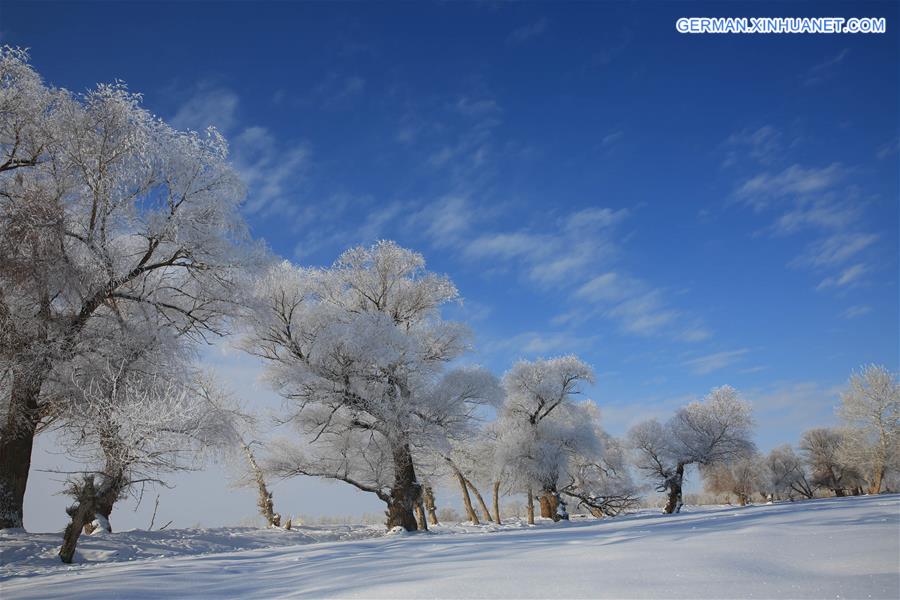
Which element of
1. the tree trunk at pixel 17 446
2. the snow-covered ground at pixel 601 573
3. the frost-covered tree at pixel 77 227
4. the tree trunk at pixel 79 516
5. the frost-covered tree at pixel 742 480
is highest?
the frost-covered tree at pixel 77 227

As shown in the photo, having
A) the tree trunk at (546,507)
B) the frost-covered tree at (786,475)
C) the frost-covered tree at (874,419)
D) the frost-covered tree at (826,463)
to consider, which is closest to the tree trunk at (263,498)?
the tree trunk at (546,507)

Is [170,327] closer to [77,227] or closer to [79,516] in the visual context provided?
[77,227]

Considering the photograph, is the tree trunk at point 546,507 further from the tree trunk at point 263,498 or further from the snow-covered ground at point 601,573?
the snow-covered ground at point 601,573

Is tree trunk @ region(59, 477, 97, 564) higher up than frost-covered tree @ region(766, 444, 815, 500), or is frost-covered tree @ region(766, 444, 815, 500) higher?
tree trunk @ region(59, 477, 97, 564)

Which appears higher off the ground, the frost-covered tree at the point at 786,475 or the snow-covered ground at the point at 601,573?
the snow-covered ground at the point at 601,573

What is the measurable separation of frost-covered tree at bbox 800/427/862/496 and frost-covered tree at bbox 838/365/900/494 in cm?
1421

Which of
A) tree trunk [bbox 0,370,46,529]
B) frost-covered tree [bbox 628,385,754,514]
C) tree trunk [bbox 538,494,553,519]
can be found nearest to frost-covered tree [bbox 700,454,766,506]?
frost-covered tree [bbox 628,385,754,514]

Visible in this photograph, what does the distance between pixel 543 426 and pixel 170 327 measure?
872 inches

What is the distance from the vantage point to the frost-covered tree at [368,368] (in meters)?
18.5

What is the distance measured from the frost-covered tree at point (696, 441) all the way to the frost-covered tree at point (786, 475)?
109 ft

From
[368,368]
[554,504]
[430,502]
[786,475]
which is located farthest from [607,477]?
[786,475]

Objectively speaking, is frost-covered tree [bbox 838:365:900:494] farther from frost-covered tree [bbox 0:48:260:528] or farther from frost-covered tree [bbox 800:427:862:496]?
frost-covered tree [bbox 0:48:260:528]

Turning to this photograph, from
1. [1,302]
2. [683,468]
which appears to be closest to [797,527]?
[1,302]

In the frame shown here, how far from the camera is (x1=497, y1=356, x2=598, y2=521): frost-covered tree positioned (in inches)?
1161
